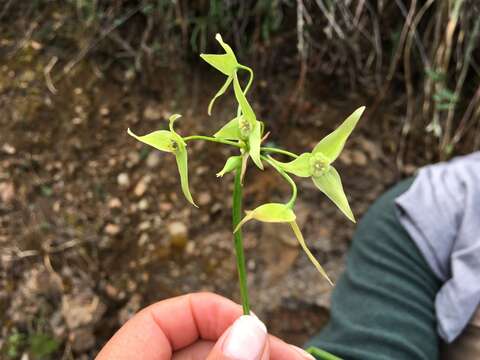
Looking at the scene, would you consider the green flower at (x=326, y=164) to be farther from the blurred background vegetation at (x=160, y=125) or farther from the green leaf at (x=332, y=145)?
the blurred background vegetation at (x=160, y=125)

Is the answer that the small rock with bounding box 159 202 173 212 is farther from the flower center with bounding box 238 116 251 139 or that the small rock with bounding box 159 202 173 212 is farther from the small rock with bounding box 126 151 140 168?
the flower center with bounding box 238 116 251 139

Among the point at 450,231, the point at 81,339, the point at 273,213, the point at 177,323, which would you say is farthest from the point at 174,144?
the point at 81,339

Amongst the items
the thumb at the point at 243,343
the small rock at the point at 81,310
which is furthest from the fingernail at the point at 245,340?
the small rock at the point at 81,310

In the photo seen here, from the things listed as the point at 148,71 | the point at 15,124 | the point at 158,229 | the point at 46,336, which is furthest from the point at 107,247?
the point at 148,71

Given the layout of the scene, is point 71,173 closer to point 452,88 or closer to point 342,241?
point 342,241

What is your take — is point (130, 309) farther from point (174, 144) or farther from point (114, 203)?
point (174, 144)

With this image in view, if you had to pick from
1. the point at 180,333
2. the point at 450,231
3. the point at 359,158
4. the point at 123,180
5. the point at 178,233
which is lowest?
the point at 178,233
